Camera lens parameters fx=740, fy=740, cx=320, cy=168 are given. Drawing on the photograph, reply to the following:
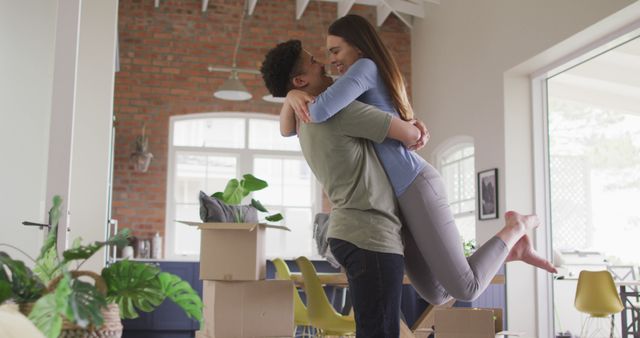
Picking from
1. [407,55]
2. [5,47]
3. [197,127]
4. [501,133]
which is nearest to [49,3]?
[5,47]

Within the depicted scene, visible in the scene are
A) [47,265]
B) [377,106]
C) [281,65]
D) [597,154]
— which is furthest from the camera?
[597,154]

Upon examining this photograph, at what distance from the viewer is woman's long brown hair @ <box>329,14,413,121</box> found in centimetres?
219

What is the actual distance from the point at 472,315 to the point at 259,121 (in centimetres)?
682

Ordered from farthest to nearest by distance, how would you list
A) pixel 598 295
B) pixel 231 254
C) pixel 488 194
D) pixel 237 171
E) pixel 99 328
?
pixel 237 171, pixel 488 194, pixel 598 295, pixel 231 254, pixel 99 328

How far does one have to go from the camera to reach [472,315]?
302 centimetres

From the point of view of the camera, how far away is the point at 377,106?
2.17 m

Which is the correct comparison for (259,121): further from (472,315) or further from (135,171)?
(472,315)

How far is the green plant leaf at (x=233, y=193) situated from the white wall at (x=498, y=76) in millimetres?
3387

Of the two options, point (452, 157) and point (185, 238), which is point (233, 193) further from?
point (185, 238)

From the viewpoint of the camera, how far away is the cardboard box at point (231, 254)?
3766 mm

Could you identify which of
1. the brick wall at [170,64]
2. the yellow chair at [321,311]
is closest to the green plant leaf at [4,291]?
the yellow chair at [321,311]

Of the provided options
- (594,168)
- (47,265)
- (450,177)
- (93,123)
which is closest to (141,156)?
(93,123)

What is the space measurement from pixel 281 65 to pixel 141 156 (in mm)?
6759

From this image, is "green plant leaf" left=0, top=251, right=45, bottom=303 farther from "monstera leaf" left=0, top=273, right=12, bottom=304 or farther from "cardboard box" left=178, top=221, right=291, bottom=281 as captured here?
"cardboard box" left=178, top=221, right=291, bottom=281
